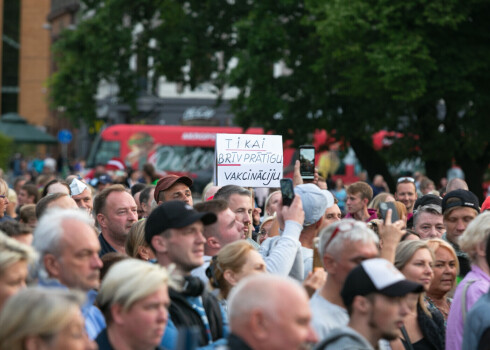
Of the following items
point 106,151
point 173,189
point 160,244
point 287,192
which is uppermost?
point 287,192

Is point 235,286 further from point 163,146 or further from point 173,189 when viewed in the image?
point 163,146

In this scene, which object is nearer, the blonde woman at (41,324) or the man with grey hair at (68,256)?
the blonde woman at (41,324)

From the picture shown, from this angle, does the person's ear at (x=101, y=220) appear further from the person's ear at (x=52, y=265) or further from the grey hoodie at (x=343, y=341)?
the grey hoodie at (x=343, y=341)

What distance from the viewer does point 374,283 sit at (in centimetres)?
496

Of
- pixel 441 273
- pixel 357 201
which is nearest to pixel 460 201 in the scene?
pixel 441 273

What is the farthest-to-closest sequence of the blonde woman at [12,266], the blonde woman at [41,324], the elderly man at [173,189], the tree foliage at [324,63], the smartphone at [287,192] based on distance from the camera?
the tree foliage at [324,63] < the elderly man at [173,189] < the smartphone at [287,192] < the blonde woman at [12,266] < the blonde woman at [41,324]

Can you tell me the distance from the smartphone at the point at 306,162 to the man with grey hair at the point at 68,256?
3.24 m

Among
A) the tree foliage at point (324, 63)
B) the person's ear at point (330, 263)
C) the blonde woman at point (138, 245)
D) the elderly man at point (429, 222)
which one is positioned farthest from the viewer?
the tree foliage at point (324, 63)

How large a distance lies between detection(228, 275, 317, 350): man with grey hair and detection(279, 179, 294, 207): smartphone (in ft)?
6.20

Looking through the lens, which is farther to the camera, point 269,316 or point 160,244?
point 160,244

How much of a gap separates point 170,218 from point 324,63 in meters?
18.2

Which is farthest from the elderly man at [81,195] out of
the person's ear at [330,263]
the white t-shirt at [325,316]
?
the white t-shirt at [325,316]

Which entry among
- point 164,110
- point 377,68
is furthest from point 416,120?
point 164,110

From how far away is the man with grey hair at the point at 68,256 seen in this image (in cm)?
502
